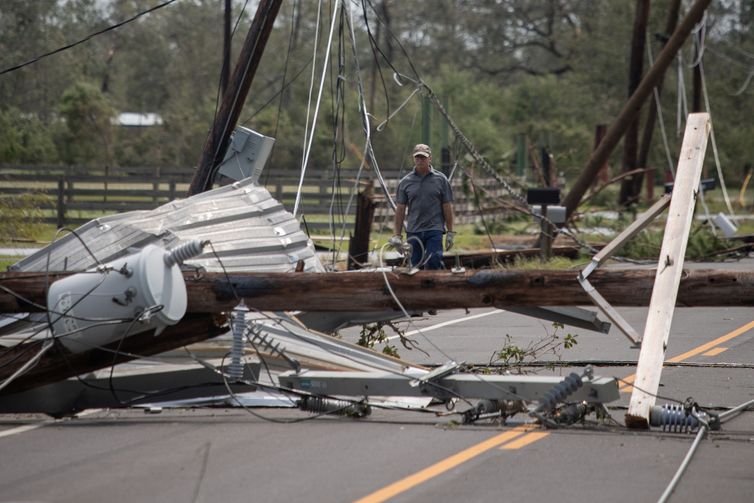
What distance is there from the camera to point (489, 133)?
67062 mm

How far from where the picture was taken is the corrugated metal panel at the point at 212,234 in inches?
486

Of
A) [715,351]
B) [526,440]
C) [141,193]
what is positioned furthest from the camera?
[141,193]

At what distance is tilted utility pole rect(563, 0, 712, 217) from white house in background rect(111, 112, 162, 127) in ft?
→ 152

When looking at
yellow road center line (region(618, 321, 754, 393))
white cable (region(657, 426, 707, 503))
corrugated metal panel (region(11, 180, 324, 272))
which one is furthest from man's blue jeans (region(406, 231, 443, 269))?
white cable (region(657, 426, 707, 503))

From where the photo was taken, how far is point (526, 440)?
8367 millimetres

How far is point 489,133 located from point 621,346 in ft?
178

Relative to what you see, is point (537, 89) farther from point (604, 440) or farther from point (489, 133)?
point (604, 440)

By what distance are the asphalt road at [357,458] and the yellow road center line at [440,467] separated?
0.04 ft

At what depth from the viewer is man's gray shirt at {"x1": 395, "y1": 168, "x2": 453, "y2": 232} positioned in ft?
47.4

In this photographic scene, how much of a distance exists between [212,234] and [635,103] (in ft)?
42.1

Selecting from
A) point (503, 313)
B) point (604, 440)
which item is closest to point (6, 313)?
point (604, 440)

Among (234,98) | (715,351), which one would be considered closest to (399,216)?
(234,98)

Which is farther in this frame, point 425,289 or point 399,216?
A: point 399,216

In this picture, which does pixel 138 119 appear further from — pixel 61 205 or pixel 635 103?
pixel 635 103
